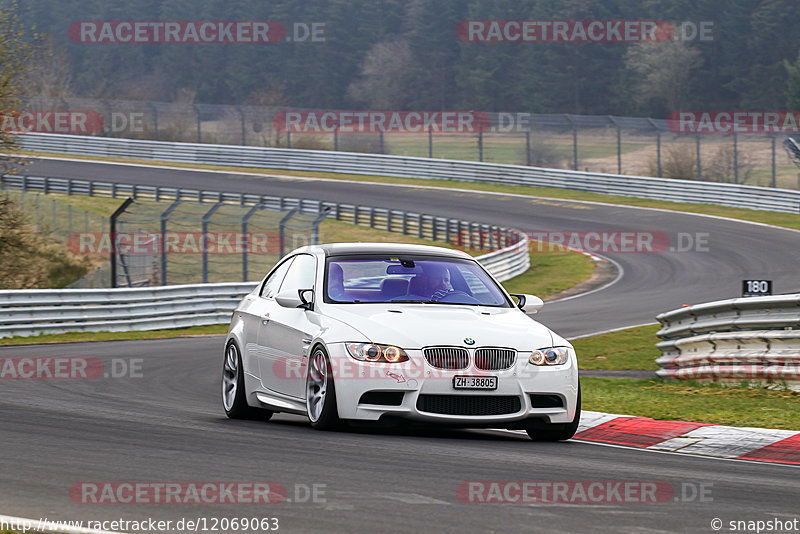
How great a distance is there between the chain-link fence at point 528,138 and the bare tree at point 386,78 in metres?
26.5

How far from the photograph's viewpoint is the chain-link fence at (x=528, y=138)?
52.7m

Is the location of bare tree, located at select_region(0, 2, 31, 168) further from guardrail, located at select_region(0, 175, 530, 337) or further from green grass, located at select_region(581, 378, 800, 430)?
green grass, located at select_region(581, 378, 800, 430)

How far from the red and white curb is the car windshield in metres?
1.34

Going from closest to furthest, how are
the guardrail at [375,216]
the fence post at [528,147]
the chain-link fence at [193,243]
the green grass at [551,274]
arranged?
the chain-link fence at [193,243] → the green grass at [551,274] → the guardrail at [375,216] → the fence post at [528,147]

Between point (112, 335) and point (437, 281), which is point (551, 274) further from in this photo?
point (437, 281)

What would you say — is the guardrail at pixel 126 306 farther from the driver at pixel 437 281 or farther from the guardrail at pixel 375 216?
the driver at pixel 437 281

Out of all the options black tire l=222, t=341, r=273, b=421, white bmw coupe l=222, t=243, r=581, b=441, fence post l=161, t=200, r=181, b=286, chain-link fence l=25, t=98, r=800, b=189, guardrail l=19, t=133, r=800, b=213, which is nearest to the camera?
white bmw coupe l=222, t=243, r=581, b=441

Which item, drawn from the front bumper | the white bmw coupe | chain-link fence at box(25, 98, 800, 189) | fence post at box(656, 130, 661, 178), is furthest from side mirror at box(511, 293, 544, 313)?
fence post at box(656, 130, 661, 178)

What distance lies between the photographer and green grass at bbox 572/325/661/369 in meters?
18.3

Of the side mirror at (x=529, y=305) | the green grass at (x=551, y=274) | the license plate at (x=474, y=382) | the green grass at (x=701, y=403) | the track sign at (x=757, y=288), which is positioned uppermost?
the side mirror at (x=529, y=305)

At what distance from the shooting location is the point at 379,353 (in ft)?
A: 28.7

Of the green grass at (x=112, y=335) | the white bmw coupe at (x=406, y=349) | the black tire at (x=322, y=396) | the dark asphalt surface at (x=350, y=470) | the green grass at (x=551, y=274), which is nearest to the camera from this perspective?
the dark asphalt surface at (x=350, y=470)

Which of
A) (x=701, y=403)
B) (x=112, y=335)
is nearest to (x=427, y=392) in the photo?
(x=701, y=403)

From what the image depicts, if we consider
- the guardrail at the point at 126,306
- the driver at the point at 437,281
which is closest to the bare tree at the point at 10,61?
the guardrail at the point at 126,306
